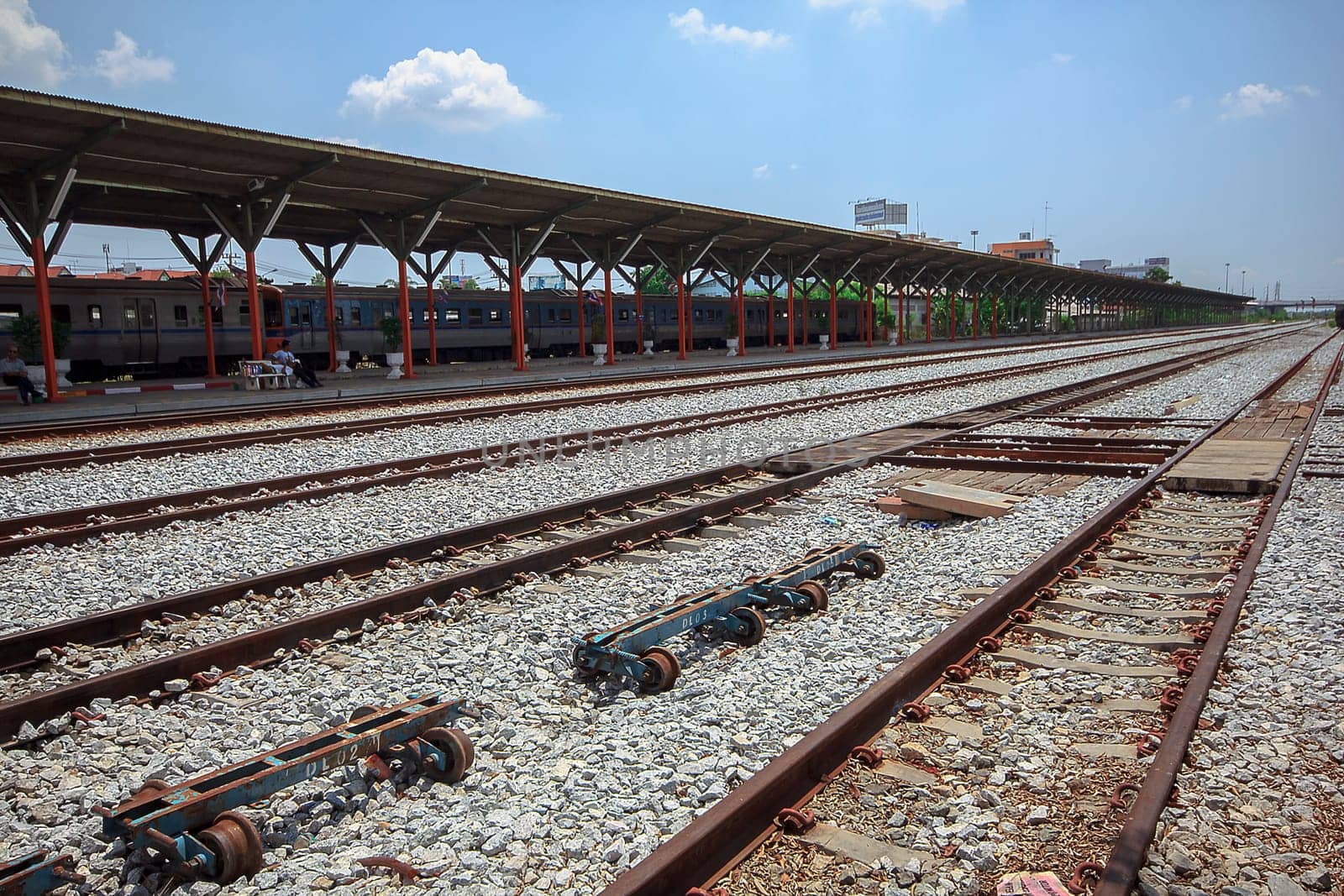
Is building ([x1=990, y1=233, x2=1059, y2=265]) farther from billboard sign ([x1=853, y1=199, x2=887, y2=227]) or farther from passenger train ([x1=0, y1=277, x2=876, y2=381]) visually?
passenger train ([x1=0, y1=277, x2=876, y2=381])

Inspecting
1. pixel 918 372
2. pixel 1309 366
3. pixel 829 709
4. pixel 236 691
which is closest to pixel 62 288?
pixel 918 372

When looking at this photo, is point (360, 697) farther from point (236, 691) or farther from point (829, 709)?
point (829, 709)

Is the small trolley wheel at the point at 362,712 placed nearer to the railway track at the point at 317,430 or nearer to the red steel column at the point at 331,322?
Result: the railway track at the point at 317,430

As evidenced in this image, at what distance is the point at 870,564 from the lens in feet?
18.5

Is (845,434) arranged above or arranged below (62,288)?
below

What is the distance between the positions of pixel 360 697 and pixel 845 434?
9.11 meters

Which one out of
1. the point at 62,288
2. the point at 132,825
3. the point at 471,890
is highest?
the point at 62,288

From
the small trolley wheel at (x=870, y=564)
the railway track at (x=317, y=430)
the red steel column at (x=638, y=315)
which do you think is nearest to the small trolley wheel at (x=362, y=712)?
the small trolley wheel at (x=870, y=564)

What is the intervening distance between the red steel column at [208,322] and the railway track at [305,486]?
51.1 ft

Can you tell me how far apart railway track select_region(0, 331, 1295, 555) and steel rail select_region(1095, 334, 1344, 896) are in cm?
679

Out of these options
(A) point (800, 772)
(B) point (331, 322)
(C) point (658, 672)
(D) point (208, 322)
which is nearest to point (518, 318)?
(B) point (331, 322)

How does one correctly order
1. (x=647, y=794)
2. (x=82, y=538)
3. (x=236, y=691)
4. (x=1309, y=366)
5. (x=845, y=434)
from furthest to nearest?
(x=1309, y=366), (x=845, y=434), (x=82, y=538), (x=236, y=691), (x=647, y=794)

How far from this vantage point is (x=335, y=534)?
267 inches

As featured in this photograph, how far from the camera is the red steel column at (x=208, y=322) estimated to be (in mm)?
23391
